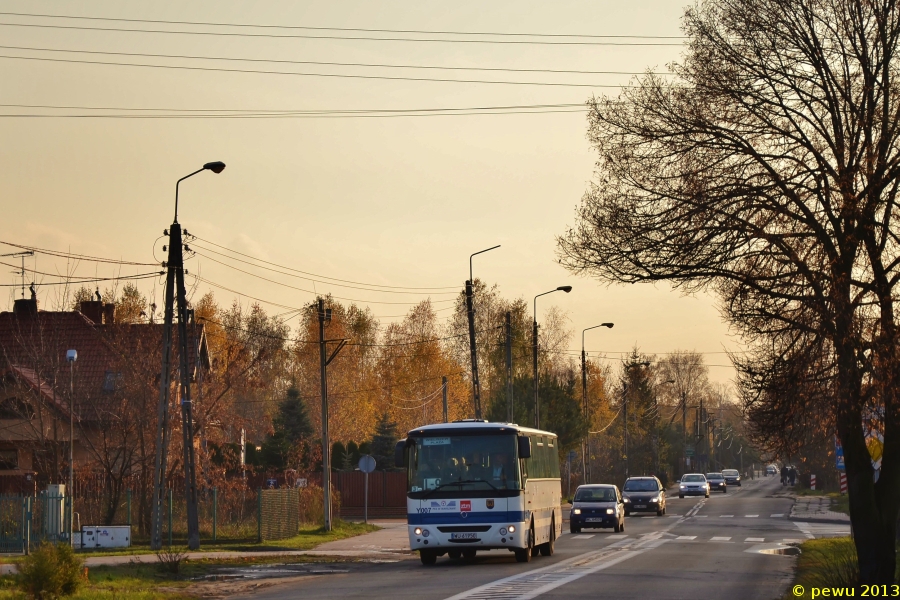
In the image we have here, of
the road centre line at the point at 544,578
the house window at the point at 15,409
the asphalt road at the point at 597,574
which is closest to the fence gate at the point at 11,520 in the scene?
the asphalt road at the point at 597,574

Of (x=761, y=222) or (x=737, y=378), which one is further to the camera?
(x=737, y=378)

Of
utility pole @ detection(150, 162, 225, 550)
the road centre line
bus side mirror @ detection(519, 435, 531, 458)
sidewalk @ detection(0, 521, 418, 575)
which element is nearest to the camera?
the road centre line

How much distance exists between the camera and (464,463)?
81.7ft

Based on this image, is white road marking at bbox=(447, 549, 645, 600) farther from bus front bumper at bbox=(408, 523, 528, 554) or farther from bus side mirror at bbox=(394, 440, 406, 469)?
bus side mirror at bbox=(394, 440, 406, 469)

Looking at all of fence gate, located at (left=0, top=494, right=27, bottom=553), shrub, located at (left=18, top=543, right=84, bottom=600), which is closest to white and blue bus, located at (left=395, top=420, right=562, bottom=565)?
shrub, located at (left=18, top=543, right=84, bottom=600)

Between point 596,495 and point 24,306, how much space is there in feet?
117

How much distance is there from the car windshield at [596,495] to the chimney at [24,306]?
3321 centimetres

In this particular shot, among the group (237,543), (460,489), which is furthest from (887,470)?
(237,543)

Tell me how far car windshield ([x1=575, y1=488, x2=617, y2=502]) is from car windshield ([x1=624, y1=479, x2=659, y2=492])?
13.2 metres

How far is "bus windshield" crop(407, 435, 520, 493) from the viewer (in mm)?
24609

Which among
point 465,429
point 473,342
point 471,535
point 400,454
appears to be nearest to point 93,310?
point 473,342

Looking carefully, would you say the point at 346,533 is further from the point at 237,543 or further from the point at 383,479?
the point at 383,479

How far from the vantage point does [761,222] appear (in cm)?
1684

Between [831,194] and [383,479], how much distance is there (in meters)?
43.9
